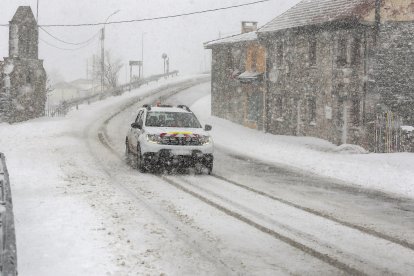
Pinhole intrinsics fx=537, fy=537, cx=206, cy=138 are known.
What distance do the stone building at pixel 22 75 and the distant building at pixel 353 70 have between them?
20413 mm

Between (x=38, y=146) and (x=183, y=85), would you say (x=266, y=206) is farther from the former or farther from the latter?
(x=183, y=85)

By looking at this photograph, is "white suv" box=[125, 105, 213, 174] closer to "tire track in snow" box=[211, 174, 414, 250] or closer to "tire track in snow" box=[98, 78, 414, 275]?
"tire track in snow" box=[98, 78, 414, 275]

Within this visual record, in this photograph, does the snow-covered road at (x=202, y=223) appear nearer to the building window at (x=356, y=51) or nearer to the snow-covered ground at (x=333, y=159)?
the snow-covered ground at (x=333, y=159)

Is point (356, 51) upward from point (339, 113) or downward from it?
upward

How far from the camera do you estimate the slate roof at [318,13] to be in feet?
82.9

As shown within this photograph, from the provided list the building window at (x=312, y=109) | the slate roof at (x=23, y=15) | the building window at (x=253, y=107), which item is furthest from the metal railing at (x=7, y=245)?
the slate roof at (x=23, y=15)

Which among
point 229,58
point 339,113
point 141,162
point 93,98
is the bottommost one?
point 141,162

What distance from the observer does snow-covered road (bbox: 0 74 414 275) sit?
6.69 m

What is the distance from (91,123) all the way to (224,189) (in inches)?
878

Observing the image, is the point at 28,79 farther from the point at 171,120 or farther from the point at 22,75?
the point at 171,120

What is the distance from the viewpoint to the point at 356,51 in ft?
85.5

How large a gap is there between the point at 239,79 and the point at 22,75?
52.7 feet

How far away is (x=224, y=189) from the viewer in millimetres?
12555

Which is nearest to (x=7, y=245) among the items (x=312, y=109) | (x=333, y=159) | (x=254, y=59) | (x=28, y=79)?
(x=333, y=159)
